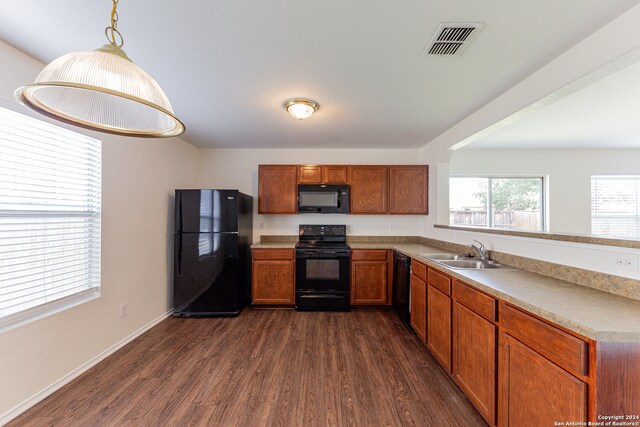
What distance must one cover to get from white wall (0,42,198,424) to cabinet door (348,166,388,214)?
8.35 ft

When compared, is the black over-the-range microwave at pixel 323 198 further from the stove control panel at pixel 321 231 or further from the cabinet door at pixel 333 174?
the stove control panel at pixel 321 231

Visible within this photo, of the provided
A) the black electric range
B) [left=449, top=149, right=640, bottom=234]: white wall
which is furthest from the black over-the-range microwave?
[left=449, top=149, right=640, bottom=234]: white wall

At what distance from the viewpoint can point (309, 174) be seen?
3.79 metres

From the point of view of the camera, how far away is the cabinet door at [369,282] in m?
3.46

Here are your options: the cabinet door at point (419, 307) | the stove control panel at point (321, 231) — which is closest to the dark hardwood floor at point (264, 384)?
the cabinet door at point (419, 307)

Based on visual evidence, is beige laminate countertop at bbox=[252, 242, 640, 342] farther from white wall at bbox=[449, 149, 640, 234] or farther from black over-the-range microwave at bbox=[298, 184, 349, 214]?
white wall at bbox=[449, 149, 640, 234]

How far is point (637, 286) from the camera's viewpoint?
129 cm

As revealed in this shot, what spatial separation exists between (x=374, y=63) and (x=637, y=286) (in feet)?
6.49

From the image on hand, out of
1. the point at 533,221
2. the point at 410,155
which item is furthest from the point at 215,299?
the point at 533,221

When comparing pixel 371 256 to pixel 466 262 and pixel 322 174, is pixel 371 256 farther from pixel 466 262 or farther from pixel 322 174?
pixel 322 174

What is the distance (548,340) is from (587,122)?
3269mm

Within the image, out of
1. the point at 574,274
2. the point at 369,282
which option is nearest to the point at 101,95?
the point at 574,274

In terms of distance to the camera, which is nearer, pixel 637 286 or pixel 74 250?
pixel 637 286

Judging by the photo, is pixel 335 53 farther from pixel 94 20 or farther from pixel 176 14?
pixel 94 20
